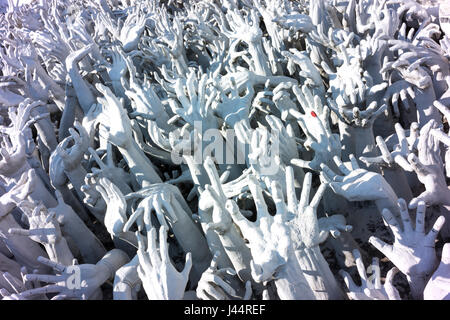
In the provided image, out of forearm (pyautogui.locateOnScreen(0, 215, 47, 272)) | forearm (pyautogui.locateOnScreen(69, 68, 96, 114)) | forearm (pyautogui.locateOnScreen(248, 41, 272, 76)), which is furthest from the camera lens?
forearm (pyautogui.locateOnScreen(69, 68, 96, 114))

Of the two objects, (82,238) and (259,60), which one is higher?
(259,60)

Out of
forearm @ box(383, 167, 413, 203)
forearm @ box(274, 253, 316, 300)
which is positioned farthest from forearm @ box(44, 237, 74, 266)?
forearm @ box(383, 167, 413, 203)

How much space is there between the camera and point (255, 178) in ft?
5.52

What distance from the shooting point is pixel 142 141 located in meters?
2.46

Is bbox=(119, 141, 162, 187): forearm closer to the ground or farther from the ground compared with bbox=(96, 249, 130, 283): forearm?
farther from the ground

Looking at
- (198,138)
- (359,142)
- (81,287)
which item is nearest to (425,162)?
(359,142)

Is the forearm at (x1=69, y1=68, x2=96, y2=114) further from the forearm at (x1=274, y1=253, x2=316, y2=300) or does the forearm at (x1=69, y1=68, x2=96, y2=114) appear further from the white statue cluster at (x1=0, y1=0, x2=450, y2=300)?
the forearm at (x1=274, y1=253, x2=316, y2=300)

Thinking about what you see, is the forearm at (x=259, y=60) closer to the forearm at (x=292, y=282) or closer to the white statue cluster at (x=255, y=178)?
the white statue cluster at (x=255, y=178)

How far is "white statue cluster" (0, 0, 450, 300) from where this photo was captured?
145 cm

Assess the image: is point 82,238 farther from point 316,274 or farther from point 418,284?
point 418,284

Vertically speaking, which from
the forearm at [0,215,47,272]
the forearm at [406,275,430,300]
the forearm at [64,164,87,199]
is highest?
the forearm at [64,164,87,199]

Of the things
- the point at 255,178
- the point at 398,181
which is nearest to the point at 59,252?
the point at 255,178

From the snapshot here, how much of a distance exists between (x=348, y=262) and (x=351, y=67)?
3.56ft
